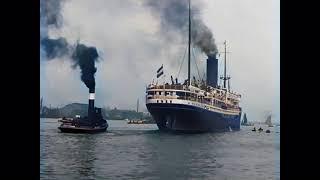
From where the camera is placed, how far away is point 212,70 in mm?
2150

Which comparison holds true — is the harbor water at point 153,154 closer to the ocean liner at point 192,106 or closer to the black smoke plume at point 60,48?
the ocean liner at point 192,106

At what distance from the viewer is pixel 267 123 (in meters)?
1.98

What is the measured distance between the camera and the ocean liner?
2138mm

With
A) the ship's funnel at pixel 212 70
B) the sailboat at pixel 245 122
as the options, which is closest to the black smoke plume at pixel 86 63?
the ship's funnel at pixel 212 70

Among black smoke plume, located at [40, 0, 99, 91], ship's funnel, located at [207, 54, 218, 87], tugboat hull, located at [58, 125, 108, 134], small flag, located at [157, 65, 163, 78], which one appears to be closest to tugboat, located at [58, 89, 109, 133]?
tugboat hull, located at [58, 125, 108, 134]

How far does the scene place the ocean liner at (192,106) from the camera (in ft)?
7.01

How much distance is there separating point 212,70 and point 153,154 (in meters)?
0.56

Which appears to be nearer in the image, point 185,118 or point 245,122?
point 245,122

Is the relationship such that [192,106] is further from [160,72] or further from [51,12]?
[51,12]

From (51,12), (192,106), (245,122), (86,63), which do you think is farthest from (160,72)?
(51,12)

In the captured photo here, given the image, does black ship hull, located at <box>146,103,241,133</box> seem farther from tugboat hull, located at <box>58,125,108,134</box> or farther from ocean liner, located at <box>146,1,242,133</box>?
tugboat hull, located at <box>58,125,108,134</box>
